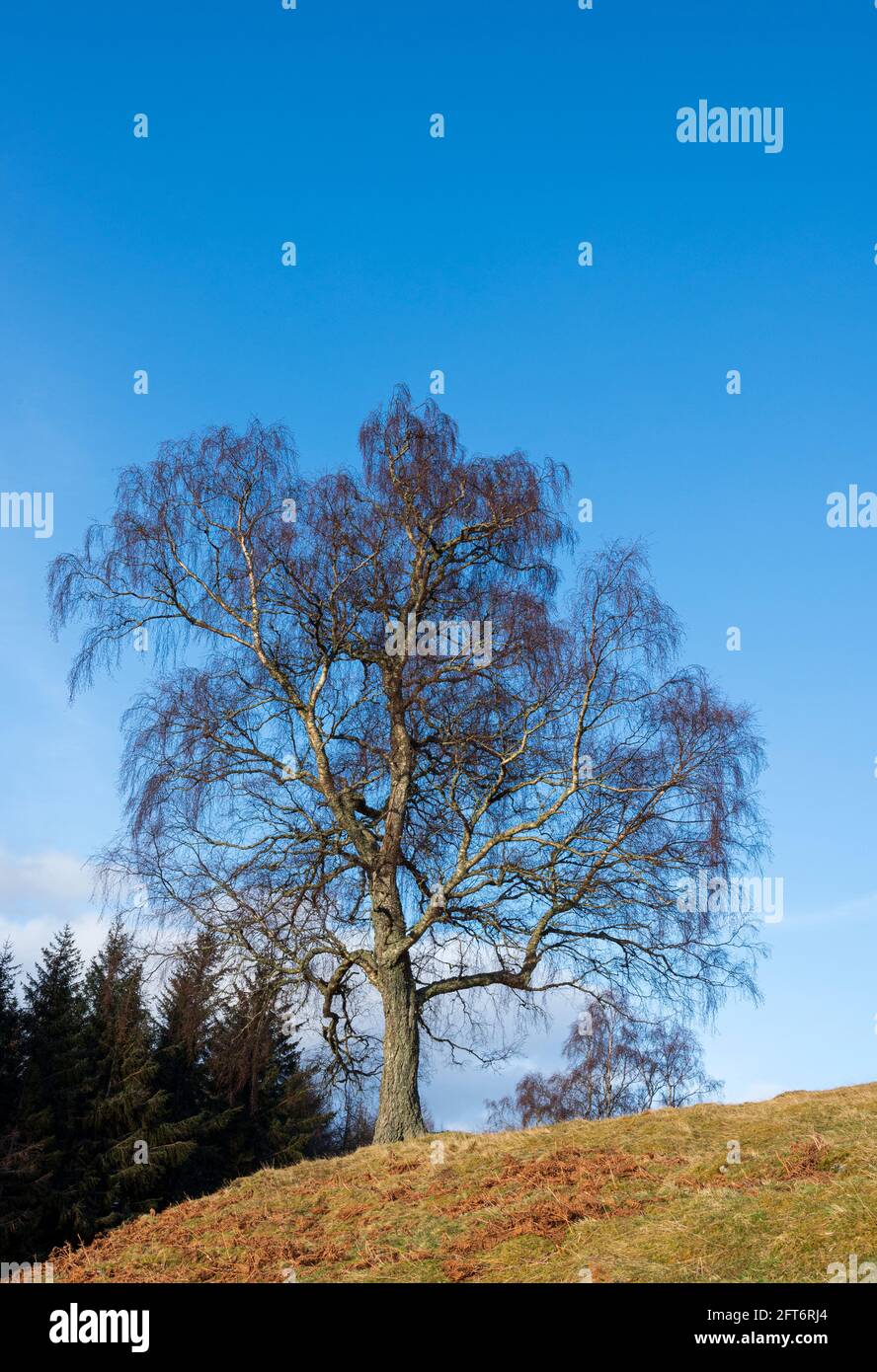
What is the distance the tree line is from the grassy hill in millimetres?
11345

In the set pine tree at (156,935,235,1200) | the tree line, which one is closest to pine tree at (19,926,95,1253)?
the tree line

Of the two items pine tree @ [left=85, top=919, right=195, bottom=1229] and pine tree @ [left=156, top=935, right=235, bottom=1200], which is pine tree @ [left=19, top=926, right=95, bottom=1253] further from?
pine tree @ [left=156, top=935, right=235, bottom=1200]

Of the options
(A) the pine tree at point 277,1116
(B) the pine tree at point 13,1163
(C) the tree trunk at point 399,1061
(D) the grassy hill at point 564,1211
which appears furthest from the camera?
(A) the pine tree at point 277,1116

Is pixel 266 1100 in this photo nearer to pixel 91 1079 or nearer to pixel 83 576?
pixel 91 1079

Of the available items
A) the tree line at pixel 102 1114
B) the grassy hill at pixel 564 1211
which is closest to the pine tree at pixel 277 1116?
the tree line at pixel 102 1114

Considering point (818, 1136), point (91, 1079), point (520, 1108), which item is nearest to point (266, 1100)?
point (91, 1079)

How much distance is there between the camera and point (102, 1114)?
2872 cm

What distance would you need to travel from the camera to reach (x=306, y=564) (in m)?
17.2

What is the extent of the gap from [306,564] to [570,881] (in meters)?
6.37

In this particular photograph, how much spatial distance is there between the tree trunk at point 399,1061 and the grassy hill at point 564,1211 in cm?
181

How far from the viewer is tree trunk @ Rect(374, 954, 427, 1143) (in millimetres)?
16172

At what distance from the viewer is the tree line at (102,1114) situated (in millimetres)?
26719

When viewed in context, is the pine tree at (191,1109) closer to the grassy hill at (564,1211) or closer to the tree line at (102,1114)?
the tree line at (102,1114)
